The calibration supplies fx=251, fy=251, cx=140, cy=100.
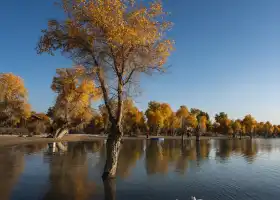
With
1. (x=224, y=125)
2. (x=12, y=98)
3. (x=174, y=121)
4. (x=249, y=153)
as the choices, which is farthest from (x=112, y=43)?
(x=224, y=125)

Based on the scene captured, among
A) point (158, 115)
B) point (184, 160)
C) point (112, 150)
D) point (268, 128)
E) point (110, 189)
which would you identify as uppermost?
point (158, 115)

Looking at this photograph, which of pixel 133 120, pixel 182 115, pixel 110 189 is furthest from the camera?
pixel 182 115

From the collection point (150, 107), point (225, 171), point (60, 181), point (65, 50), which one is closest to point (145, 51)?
point (65, 50)

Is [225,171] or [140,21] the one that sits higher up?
[140,21]

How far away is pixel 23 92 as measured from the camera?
70625mm

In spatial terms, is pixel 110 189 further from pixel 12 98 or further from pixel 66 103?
pixel 12 98

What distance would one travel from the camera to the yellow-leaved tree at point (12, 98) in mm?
67512

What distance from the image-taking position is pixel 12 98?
69.2 m

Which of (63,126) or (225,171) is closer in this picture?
(225,171)

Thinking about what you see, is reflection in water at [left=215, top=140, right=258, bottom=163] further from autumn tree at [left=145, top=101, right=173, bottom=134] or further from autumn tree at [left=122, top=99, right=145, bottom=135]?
autumn tree at [left=122, top=99, right=145, bottom=135]

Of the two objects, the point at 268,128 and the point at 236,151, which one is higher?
the point at 268,128

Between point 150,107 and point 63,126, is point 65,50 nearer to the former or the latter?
point 63,126

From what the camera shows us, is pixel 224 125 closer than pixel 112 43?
No

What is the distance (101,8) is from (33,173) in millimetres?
14089
